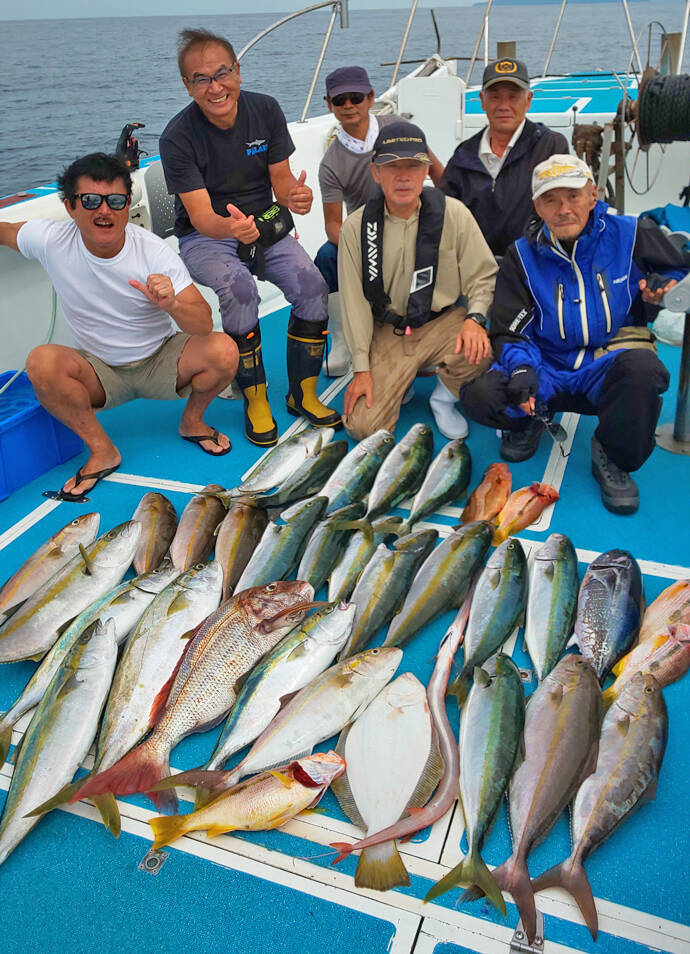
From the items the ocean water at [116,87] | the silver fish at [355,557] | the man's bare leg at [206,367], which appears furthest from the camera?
the ocean water at [116,87]

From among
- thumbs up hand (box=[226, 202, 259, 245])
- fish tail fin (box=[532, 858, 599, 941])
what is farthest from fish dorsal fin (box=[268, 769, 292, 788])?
thumbs up hand (box=[226, 202, 259, 245])

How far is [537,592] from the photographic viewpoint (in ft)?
8.99

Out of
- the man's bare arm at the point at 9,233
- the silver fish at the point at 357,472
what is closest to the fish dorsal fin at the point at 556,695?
the silver fish at the point at 357,472

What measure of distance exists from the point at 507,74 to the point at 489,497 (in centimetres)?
234

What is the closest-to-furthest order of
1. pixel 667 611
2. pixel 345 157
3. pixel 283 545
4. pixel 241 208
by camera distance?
pixel 667 611 → pixel 283 545 → pixel 241 208 → pixel 345 157

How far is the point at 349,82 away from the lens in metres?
4.21

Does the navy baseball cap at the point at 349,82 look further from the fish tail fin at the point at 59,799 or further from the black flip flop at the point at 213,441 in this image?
the fish tail fin at the point at 59,799

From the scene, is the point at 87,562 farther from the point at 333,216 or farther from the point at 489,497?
the point at 333,216

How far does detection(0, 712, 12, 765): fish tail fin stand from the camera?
7.32 ft

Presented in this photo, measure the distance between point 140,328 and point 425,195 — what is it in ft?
5.21

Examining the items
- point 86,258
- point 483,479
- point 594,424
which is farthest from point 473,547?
point 86,258

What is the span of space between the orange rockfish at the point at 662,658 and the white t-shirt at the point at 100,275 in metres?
2.58

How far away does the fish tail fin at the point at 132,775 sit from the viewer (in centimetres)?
210

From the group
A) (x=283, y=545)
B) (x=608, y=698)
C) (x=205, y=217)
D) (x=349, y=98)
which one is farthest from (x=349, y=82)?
(x=608, y=698)
